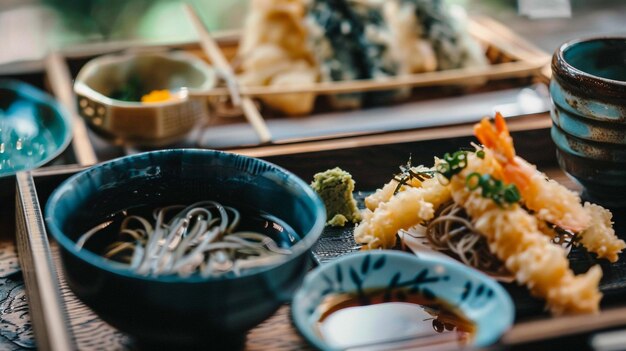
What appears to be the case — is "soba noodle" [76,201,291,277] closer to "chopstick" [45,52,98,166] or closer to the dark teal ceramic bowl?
the dark teal ceramic bowl

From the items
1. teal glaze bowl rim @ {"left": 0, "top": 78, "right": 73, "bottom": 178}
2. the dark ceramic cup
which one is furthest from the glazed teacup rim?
teal glaze bowl rim @ {"left": 0, "top": 78, "right": 73, "bottom": 178}

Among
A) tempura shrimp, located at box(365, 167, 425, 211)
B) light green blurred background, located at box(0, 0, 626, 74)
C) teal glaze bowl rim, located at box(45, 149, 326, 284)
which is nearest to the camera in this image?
teal glaze bowl rim, located at box(45, 149, 326, 284)

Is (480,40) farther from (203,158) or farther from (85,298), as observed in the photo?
(85,298)

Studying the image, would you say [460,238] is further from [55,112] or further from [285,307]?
[55,112]

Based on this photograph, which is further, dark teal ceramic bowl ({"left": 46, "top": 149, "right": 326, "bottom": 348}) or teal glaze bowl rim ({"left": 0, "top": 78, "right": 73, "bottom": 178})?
teal glaze bowl rim ({"left": 0, "top": 78, "right": 73, "bottom": 178})

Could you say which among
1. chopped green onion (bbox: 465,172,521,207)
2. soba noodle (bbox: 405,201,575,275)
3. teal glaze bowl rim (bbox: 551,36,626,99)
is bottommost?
soba noodle (bbox: 405,201,575,275)

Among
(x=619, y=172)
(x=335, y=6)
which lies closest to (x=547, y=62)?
(x=335, y=6)

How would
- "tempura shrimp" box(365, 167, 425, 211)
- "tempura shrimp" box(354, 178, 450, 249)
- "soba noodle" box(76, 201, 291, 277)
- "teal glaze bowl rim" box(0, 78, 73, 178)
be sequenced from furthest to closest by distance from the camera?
"teal glaze bowl rim" box(0, 78, 73, 178) < "tempura shrimp" box(365, 167, 425, 211) < "tempura shrimp" box(354, 178, 450, 249) < "soba noodle" box(76, 201, 291, 277)
